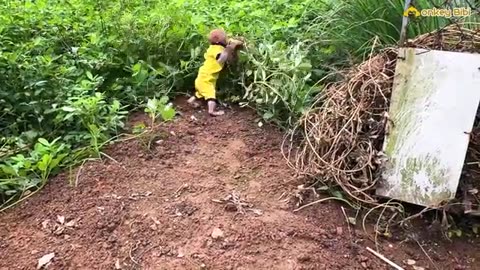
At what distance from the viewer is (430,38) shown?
196 cm

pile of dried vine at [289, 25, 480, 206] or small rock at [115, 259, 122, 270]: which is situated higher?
pile of dried vine at [289, 25, 480, 206]

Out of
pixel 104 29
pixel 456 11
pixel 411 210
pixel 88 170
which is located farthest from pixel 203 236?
pixel 104 29

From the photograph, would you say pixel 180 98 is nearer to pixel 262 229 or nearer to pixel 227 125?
pixel 227 125

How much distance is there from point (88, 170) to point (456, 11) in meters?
1.48

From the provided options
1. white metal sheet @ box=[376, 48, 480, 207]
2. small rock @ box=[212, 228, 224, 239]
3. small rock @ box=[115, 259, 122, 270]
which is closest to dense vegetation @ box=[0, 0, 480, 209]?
white metal sheet @ box=[376, 48, 480, 207]

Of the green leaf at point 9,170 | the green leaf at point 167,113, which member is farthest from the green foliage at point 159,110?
the green leaf at point 9,170

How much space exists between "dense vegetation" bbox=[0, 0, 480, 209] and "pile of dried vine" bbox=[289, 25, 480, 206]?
283mm

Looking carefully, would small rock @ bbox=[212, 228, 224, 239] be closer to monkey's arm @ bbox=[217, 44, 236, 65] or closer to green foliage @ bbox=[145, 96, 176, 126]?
green foliage @ bbox=[145, 96, 176, 126]

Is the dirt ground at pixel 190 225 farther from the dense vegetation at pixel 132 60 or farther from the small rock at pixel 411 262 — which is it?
the dense vegetation at pixel 132 60

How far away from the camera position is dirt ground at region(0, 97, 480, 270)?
1.72 metres

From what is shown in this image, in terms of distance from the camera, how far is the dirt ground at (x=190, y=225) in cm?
172

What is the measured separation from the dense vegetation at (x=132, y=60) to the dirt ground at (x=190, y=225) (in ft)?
0.58

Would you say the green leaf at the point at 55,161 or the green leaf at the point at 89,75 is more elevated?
the green leaf at the point at 89,75

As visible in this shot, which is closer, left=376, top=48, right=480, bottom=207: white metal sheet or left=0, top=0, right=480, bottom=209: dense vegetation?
left=376, top=48, right=480, bottom=207: white metal sheet
